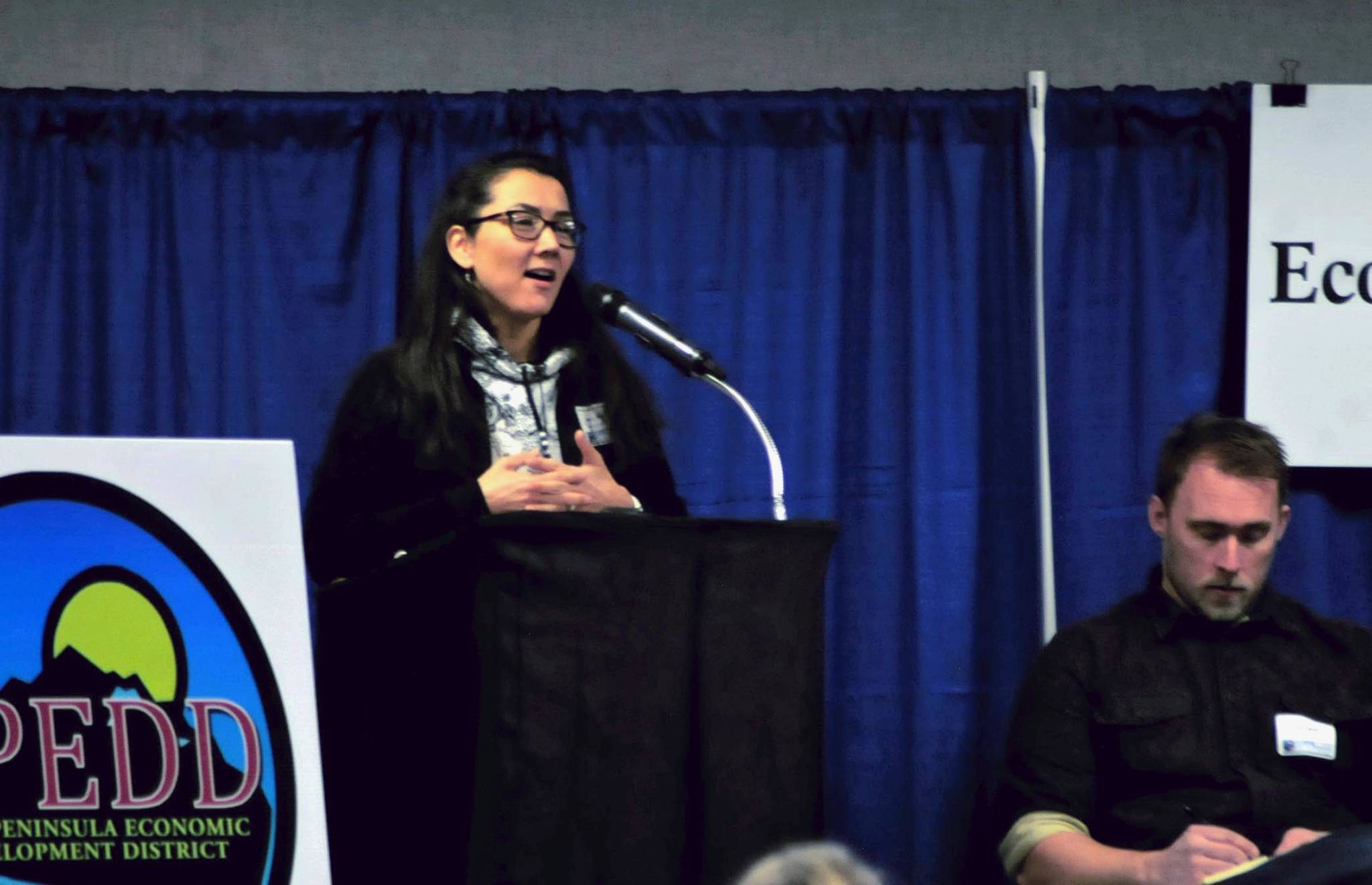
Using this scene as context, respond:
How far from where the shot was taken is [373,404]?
7.48 feet

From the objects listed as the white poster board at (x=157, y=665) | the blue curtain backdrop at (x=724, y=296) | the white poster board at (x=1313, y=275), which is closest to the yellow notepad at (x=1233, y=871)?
the white poster board at (x=157, y=665)

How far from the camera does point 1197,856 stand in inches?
88.7

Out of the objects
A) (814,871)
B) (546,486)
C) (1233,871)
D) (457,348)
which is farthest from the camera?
(457,348)

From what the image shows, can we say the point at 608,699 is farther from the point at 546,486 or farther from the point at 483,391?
the point at 483,391

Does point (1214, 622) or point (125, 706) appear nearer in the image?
point (125, 706)

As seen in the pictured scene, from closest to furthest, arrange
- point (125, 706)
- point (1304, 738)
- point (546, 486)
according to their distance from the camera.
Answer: point (125, 706) → point (546, 486) → point (1304, 738)

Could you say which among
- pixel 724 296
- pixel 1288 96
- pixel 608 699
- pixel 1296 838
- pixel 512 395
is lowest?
pixel 1296 838

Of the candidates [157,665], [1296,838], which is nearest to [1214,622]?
[1296,838]

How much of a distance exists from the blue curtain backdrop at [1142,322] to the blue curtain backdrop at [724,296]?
3.8 inches

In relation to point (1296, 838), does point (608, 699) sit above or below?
above

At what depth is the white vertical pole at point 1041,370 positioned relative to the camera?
340cm

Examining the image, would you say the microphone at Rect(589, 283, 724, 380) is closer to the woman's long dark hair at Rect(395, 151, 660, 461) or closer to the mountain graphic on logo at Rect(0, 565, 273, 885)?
the woman's long dark hair at Rect(395, 151, 660, 461)

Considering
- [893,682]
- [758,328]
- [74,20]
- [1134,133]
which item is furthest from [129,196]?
[1134,133]

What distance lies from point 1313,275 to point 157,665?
262cm
